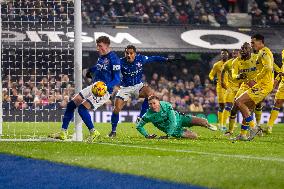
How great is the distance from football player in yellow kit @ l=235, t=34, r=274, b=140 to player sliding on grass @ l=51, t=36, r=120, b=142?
9.03 feet

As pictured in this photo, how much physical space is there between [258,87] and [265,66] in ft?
1.50

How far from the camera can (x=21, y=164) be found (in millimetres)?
10383

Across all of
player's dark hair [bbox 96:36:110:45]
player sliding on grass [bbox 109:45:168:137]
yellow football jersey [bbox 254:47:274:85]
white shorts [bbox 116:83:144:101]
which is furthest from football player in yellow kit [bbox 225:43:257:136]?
player's dark hair [bbox 96:36:110:45]

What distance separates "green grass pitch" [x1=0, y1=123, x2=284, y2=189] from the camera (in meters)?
8.78

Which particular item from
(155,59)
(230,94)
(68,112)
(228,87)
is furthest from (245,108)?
(228,87)

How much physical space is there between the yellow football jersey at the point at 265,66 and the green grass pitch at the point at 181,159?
1.71 m

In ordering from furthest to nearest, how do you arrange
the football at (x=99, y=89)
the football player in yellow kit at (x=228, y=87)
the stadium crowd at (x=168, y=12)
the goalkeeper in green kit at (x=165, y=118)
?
the stadium crowd at (x=168, y=12) → the football player in yellow kit at (x=228, y=87) → the goalkeeper in green kit at (x=165, y=118) → the football at (x=99, y=89)

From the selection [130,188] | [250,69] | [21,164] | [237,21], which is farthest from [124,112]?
[130,188]

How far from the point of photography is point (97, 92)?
15.0 m

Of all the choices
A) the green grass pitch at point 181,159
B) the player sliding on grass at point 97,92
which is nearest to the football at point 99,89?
the player sliding on grass at point 97,92

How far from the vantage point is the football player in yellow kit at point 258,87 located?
16219mm

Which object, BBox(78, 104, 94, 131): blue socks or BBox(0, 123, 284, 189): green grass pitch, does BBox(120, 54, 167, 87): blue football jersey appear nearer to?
BBox(0, 123, 284, 189): green grass pitch

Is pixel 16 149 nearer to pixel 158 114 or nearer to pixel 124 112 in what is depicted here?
pixel 158 114

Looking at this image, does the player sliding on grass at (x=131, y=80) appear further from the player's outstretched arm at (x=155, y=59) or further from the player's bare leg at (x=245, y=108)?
the player's bare leg at (x=245, y=108)
